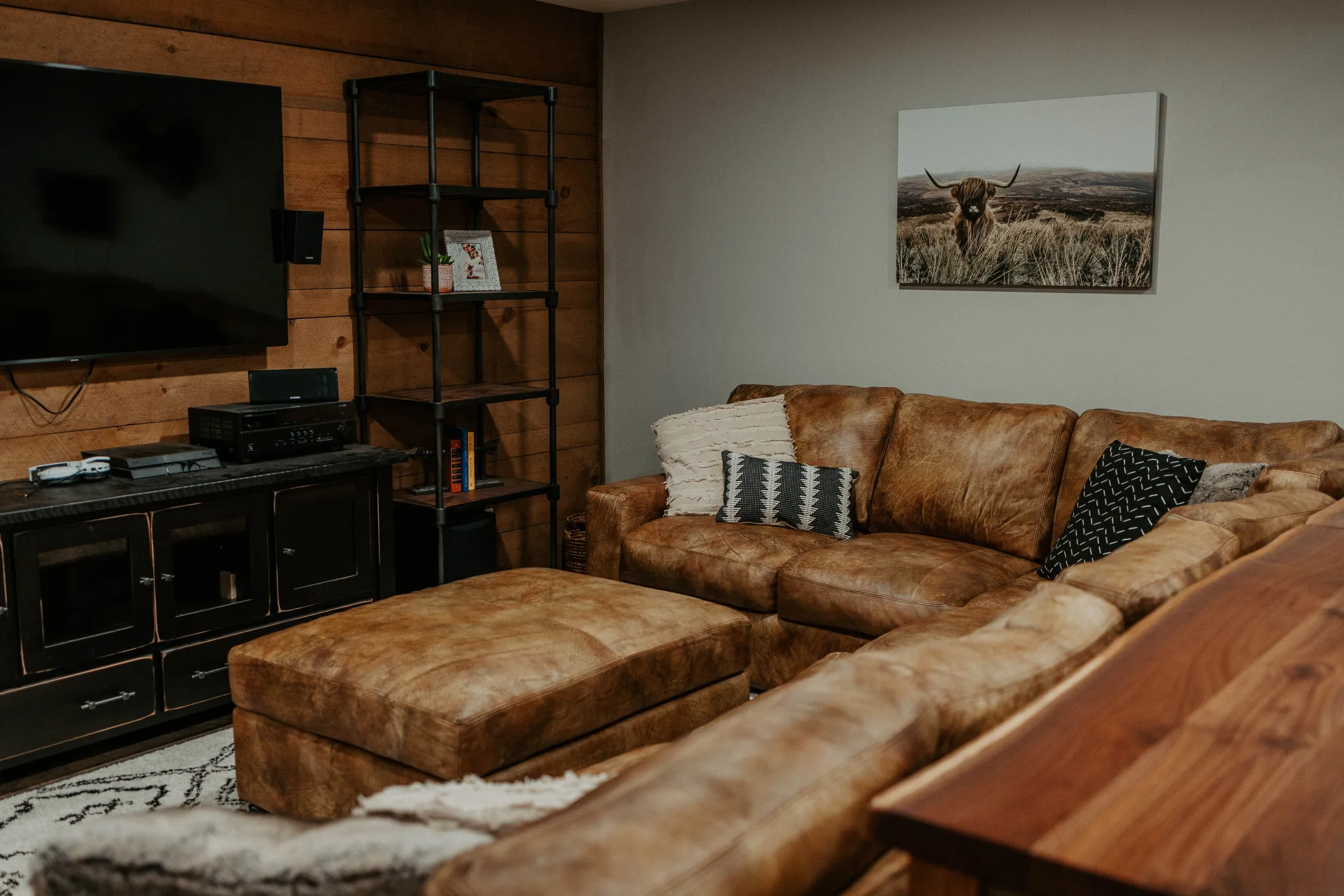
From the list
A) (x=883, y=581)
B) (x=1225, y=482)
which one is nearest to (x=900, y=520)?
(x=883, y=581)

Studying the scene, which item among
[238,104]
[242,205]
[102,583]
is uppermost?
[238,104]

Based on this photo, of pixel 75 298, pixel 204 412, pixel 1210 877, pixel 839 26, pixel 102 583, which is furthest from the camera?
pixel 839 26

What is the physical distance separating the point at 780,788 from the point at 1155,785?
29 cm

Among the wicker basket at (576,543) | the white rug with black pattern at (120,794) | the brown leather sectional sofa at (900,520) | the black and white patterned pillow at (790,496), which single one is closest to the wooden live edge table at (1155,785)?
the brown leather sectional sofa at (900,520)

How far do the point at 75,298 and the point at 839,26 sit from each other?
2860 mm

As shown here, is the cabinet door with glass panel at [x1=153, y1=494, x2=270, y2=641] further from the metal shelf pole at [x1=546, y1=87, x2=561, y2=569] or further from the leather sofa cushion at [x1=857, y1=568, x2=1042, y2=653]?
the leather sofa cushion at [x1=857, y1=568, x2=1042, y2=653]

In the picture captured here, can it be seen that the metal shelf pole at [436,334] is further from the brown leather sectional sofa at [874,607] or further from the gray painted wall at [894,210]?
the gray painted wall at [894,210]

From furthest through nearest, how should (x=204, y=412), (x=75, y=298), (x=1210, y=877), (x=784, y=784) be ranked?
(x=204, y=412) < (x=75, y=298) < (x=784, y=784) < (x=1210, y=877)

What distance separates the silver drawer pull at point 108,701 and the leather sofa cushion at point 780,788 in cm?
266

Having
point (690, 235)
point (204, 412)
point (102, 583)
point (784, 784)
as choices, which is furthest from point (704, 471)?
point (784, 784)

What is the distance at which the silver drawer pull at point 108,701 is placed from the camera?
10.7 feet

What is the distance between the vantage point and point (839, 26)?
4.65m

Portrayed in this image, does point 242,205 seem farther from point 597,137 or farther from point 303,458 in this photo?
point 597,137

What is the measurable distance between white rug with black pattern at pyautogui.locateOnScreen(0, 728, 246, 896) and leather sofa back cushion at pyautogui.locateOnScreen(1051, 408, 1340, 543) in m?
2.54
